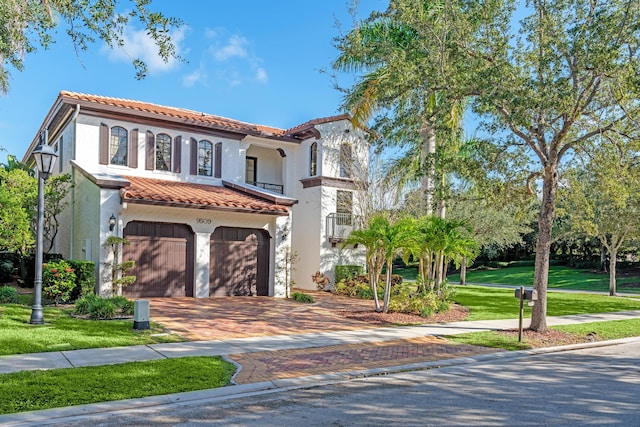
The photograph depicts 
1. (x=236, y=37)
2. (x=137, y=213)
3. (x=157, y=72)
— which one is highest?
(x=236, y=37)

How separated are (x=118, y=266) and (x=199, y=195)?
12.5 ft

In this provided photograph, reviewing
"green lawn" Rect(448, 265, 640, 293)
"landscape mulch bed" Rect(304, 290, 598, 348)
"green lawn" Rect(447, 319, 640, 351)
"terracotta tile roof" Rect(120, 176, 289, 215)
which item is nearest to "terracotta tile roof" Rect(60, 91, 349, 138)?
"terracotta tile roof" Rect(120, 176, 289, 215)

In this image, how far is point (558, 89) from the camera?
11.0 metres

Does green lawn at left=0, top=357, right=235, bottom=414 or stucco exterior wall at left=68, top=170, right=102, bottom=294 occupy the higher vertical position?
stucco exterior wall at left=68, top=170, right=102, bottom=294

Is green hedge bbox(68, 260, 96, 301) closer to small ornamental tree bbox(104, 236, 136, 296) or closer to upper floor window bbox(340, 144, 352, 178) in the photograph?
small ornamental tree bbox(104, 236, 136, 296)

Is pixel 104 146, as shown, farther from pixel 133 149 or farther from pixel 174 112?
A: pixel 174 112

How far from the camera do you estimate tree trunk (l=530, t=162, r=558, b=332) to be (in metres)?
12.4

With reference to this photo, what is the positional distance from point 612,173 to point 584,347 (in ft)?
14.9

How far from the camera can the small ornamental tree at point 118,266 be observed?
15227mm

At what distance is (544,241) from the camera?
12508 millimetres

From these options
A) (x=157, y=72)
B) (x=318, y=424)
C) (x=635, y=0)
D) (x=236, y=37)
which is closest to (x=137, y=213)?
(x=236, y=37)

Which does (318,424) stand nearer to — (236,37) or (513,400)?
(513,400)

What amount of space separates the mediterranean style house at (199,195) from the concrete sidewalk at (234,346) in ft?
23.2

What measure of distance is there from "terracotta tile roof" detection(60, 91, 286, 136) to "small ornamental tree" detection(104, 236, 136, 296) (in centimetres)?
555
